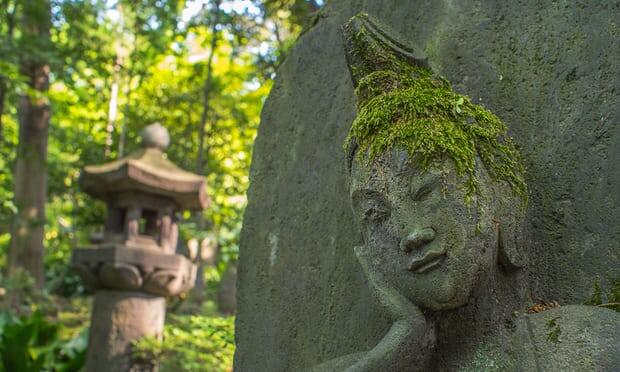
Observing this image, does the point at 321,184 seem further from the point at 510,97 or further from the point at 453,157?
the point at 453,157

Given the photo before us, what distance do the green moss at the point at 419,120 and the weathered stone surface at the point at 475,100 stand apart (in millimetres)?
202

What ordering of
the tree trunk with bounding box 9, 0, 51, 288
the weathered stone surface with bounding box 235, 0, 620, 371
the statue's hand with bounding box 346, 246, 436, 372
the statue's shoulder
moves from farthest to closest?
the tree trunk with bounding box 9, 0, 51, 288
the weathered stone surface with bounding box 235, 0, 620, 371
the statue's hand with bounding box 346, 246, 436, 372
the statue's shoulder

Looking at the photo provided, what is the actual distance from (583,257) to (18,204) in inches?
382

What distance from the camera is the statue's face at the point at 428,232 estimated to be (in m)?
1.54

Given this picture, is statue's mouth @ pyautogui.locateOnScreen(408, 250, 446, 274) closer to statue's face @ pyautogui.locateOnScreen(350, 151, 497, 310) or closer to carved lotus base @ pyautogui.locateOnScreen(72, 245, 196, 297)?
statue's face @ pyautogui.locateOnScreen(350, 151, 497, 310)

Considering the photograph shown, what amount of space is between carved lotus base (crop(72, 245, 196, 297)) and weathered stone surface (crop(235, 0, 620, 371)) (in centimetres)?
401

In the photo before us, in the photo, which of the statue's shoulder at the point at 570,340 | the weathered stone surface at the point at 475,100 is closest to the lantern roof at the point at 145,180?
the weathered stone surface at the point at 475,100

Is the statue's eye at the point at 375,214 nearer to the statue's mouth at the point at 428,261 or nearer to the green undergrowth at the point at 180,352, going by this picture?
the statue's mouth at the point at 428,261

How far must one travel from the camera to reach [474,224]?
5.12 ft

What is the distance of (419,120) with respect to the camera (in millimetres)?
1688

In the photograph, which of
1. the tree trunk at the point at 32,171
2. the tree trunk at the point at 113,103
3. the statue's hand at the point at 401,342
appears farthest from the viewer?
the tree trunk at the point at 113,103

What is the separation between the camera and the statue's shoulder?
1462 millimetres

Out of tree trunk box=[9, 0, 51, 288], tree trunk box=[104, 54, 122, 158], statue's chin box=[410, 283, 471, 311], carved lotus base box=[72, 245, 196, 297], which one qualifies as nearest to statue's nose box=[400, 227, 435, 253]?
statue's chin box=[410, 283, 471, 311]

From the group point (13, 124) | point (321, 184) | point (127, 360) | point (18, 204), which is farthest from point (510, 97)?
point (13, 124)
